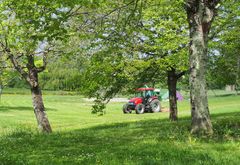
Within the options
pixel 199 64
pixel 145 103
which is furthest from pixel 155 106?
pixel 199 64

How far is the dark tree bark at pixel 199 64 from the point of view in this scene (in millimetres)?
12203

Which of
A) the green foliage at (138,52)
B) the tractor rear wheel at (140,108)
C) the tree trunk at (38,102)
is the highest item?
the green foliage at (138,52)

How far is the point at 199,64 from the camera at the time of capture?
1229 cm

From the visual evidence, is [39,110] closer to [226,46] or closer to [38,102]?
[38,102]

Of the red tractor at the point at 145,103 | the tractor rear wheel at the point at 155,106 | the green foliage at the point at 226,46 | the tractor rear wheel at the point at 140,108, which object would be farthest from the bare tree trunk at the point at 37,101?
the tractor rear wheel at the point at 155,106

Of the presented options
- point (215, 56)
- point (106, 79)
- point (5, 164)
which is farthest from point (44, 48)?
point (5, 164)

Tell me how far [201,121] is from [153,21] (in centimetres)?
1060

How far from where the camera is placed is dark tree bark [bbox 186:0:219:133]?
12.2m

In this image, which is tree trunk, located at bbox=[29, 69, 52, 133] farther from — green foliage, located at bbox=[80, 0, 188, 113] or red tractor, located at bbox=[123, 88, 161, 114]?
red tractor, located at bbox=[123, 88, 161, 114]

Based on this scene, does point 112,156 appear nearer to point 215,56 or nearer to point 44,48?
point 44,48

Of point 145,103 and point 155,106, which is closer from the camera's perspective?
point 145,103

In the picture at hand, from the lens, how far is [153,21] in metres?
21.8

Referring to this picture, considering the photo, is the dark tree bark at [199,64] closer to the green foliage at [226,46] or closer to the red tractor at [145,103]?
the green foliage at [226,46]

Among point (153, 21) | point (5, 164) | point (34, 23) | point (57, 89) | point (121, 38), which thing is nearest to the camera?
point (5, 164)
